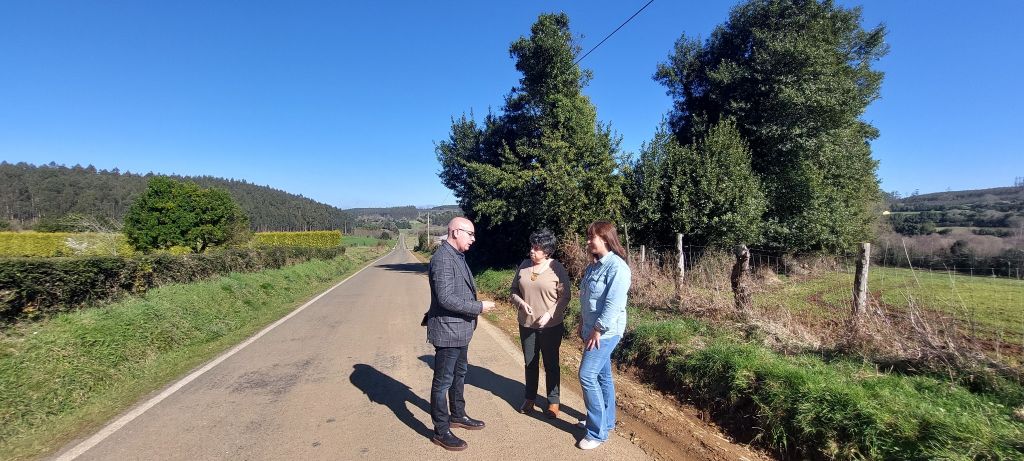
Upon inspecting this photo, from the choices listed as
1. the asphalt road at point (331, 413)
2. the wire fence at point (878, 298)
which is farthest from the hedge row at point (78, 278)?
the wire fence at point (878, 298)

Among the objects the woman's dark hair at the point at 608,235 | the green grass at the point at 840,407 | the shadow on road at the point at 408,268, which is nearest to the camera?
the green grass at the point at 840,407

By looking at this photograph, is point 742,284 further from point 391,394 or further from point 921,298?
point 391,394

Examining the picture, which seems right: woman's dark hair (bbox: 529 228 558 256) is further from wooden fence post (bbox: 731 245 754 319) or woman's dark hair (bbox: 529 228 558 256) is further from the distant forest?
the distant forest

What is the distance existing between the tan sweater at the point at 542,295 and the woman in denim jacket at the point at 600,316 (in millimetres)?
378

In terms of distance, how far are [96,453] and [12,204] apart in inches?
4742

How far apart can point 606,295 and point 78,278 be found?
8.89 m

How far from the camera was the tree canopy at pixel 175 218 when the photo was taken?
29656 mm

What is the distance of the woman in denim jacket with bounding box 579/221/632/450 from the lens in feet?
11.8

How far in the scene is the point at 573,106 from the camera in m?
17.5

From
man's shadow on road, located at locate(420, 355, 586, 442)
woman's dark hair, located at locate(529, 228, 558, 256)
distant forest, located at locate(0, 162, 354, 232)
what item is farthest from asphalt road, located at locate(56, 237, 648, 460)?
distant forest, located at locate(0, 162, 354, 232)

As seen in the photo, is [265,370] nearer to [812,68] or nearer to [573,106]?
[573,106]

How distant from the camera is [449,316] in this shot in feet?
12.4

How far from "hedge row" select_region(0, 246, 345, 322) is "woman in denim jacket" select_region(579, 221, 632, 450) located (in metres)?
7.76

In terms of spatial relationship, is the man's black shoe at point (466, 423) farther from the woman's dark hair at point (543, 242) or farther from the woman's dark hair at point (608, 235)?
the woman's dark hair at point (608, 235)
